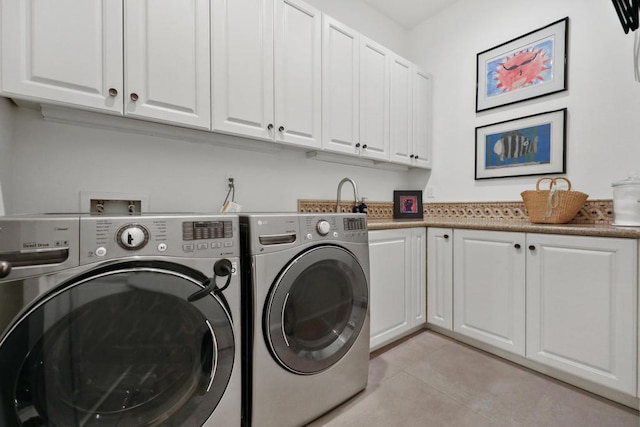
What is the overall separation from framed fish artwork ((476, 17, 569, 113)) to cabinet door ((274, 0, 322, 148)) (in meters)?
1.56

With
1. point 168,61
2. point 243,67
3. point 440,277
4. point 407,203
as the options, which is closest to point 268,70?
point 243,67

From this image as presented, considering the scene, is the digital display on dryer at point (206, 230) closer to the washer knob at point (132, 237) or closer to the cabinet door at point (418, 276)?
the washer knob at point (132, 237)

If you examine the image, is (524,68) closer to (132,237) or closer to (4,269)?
(132,237)

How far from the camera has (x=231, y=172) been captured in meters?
1.75

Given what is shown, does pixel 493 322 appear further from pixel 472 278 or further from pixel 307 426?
pixel 307 426

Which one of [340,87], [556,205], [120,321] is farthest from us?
[340,87]

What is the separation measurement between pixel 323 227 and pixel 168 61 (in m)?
1.08

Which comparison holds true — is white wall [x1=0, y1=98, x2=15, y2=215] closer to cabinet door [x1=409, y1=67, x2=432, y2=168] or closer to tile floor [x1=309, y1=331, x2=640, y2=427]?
tile floor [x1=309, y1=331, x2=640, y2=427]

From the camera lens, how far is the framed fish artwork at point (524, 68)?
1993 mm

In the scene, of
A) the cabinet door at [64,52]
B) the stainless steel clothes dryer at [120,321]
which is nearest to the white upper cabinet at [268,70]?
the cabinet door at [64,52]

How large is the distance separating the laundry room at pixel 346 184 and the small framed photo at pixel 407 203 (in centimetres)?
23

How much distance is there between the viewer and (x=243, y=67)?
59.2 inches

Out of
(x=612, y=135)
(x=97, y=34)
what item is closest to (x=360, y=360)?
(x=97, y=34)

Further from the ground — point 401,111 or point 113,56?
point 401,111
